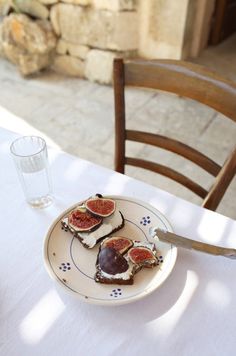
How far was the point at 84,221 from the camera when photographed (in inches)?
26.1

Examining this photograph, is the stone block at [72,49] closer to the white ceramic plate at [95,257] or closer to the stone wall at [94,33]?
the stone wall at [94,33]

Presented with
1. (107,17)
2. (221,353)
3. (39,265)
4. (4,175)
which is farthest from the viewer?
(107,17)

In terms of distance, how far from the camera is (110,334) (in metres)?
0.55

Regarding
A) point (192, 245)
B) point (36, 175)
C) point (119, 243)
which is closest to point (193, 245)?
point (192, 245)

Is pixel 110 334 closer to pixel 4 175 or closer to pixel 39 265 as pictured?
pixel 39 265

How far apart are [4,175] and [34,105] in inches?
65.5

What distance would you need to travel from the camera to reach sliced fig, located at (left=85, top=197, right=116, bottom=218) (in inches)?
26.6

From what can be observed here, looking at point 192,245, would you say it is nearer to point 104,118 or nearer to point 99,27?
point 104,118

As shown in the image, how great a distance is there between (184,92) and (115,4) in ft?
5.44

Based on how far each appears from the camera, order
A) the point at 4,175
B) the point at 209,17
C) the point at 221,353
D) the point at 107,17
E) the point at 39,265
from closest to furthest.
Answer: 1. the point at 221,353
2. the point at 39,265
3. the point at 4,175
4. the point at 107,17
5. the point at 209,17

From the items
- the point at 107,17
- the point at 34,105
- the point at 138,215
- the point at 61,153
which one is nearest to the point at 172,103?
the point at 107,17

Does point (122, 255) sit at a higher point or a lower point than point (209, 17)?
higher

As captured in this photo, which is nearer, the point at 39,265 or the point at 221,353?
the point at 221,353

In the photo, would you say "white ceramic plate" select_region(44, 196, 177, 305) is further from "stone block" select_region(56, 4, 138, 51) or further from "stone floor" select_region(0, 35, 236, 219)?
"stone block" select_region(56, 4, 138, 51)
